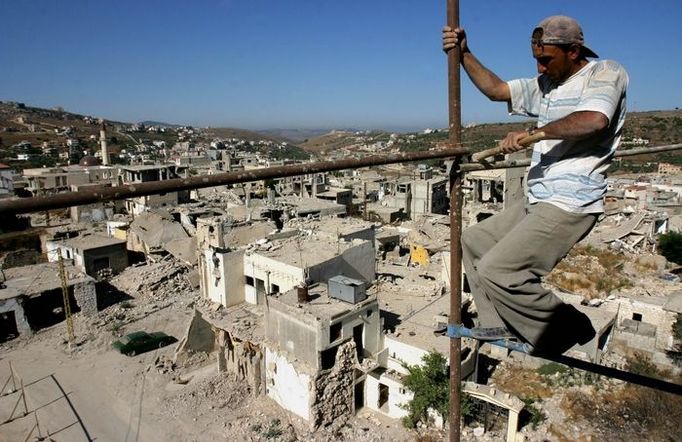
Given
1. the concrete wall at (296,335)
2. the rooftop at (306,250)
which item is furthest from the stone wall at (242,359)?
the rooftop at (306,250)

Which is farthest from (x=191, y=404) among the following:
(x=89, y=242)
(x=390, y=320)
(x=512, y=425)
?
(x=89, y=242)

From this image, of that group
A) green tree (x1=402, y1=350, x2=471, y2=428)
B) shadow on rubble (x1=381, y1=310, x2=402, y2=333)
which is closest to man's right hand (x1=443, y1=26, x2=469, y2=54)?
green tree (x1=402, y1=350, x2=471, y2=428)

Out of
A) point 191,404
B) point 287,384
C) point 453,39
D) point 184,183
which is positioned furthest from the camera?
point 191,404

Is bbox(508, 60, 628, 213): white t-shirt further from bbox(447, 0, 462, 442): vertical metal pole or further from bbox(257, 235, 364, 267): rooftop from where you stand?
bbox(257, 235, 364, 267): rooftop

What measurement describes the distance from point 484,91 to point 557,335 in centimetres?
152

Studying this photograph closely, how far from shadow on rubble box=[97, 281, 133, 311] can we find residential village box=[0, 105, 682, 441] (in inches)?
6.4

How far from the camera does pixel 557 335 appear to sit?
250 centimetres

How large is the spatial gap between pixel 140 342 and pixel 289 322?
7059mm

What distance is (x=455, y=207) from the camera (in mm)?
A: 2912

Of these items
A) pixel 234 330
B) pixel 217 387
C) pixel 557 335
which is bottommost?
pixel 217 387

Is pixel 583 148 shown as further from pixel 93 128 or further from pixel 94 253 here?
pixel 93 128

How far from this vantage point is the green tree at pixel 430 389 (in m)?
10.9

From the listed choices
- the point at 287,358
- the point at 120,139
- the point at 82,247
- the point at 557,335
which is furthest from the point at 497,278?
the point at 120,139

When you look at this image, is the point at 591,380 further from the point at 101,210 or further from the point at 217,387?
the point at 101,210
